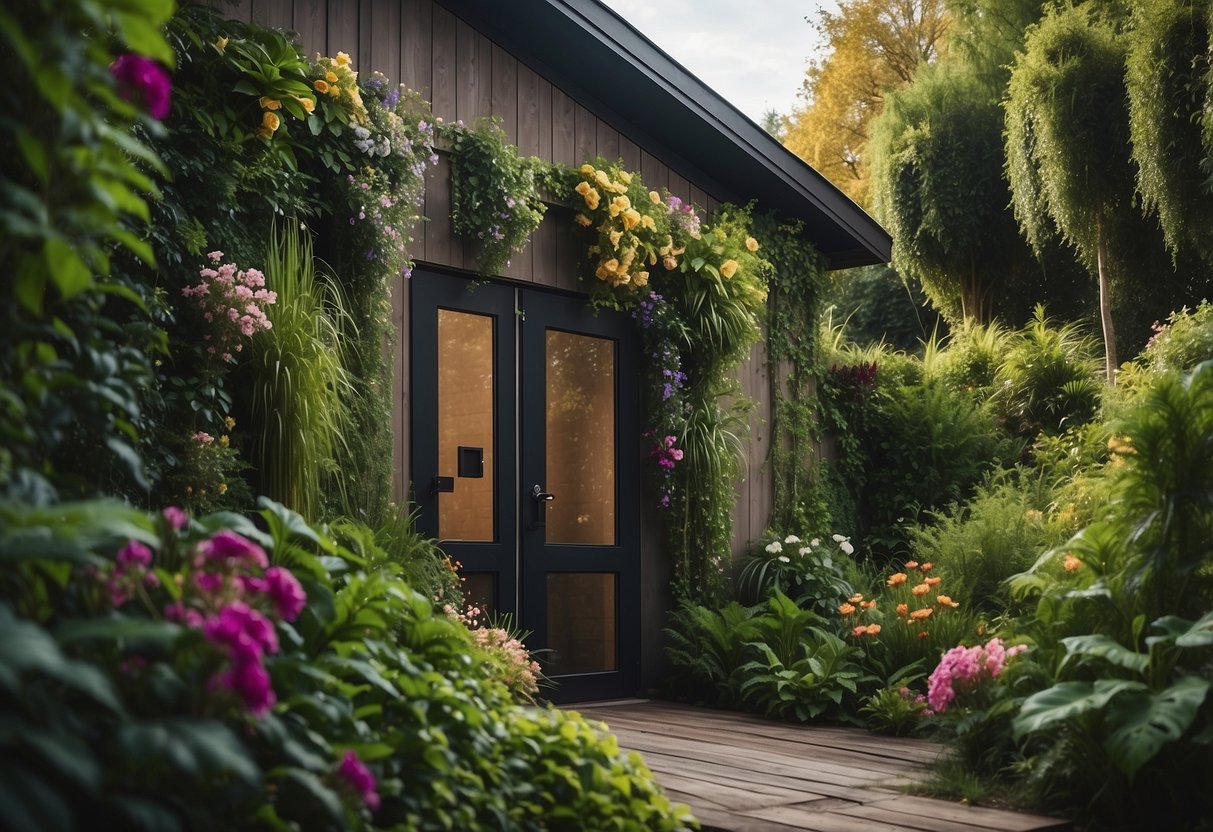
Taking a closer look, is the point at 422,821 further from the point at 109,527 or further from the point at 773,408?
the point at 773,408

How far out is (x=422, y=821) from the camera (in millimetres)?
2285

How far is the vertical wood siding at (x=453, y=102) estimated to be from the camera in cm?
527

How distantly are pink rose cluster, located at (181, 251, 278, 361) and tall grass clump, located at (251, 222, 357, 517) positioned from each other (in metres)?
0.20

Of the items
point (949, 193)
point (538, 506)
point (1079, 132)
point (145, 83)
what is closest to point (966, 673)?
point (538, 506)

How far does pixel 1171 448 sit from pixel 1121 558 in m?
0.38

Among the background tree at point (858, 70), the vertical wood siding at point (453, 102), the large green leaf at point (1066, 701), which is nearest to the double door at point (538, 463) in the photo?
the vertical wood siding at point (453, 102)

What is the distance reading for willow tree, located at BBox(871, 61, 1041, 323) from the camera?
43.8ft

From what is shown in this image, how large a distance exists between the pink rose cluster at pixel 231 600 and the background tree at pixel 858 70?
1714cm

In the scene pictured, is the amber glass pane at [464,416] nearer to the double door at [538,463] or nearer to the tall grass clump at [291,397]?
the double door at [538,463]

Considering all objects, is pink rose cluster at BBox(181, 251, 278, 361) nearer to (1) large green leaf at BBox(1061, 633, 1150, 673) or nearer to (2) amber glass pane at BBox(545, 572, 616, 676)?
(2) amber glass pane at BBox(545, 572, 616, 676)

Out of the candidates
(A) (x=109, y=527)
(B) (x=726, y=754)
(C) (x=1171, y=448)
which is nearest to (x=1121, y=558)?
(C) (x=1171, y=448)

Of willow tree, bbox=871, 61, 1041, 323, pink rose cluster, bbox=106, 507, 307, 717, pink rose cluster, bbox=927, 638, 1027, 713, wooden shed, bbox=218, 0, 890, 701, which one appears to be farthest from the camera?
willow tree, bbox=871, 61, 1041, 323

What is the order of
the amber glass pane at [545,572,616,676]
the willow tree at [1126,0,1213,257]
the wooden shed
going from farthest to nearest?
the willow tree at [1126,0,1213,257] < the amber glass pane at [545,572,616,676] < the wooden shed

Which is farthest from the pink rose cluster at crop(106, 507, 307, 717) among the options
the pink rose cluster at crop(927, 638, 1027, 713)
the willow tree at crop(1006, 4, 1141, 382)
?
the willow tree at crop(1006, 4, 1141, 382)
